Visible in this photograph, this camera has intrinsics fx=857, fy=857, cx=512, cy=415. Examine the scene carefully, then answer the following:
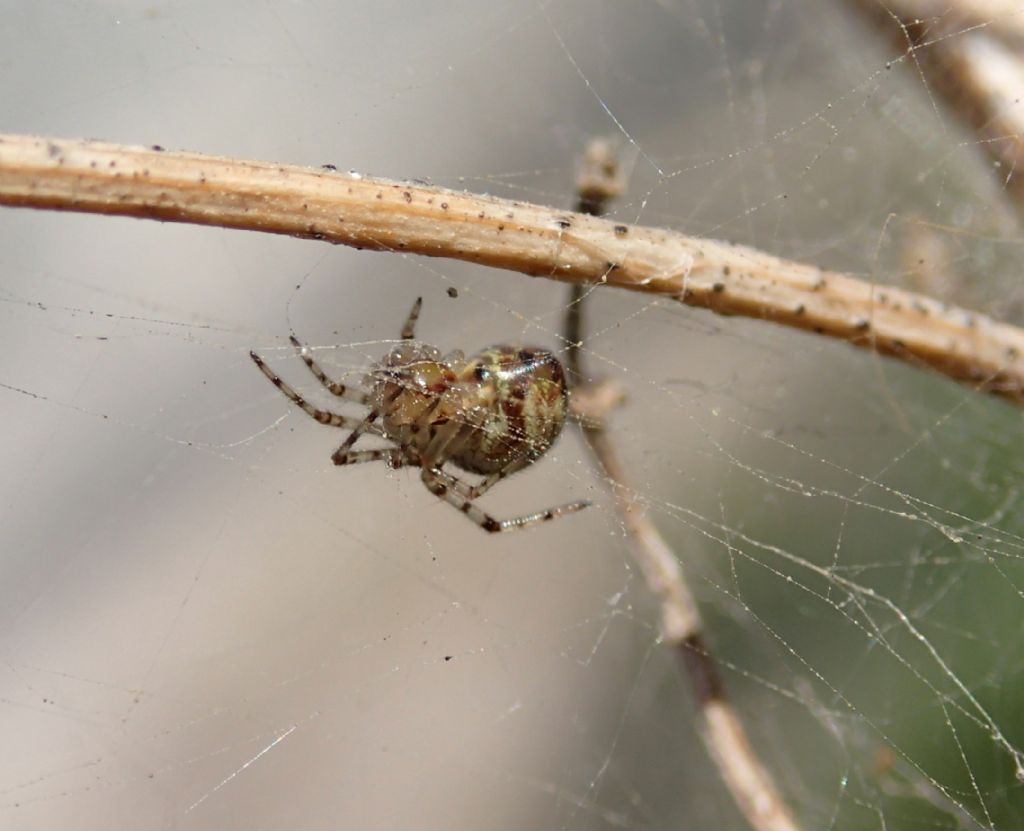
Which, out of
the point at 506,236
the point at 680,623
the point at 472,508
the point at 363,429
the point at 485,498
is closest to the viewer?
the point at 506,236

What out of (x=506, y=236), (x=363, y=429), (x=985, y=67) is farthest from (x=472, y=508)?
(x=985, y=67)

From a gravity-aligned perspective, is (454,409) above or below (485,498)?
above

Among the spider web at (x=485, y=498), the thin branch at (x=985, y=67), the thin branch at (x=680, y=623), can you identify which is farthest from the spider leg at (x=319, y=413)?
the thin branch at (x=985, y=67)

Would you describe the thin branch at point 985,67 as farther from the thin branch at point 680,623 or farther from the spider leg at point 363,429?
the spider leg at point 363,429

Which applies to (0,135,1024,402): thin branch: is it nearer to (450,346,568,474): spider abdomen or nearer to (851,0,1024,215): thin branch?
(851,0,1024,215): thin branch

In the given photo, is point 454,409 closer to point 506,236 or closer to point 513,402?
point 513,402

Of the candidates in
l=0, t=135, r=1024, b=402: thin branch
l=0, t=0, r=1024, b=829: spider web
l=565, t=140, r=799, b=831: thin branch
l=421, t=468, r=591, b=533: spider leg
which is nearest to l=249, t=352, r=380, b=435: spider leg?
l=421, t=468, r=591, b=533: spider leg
